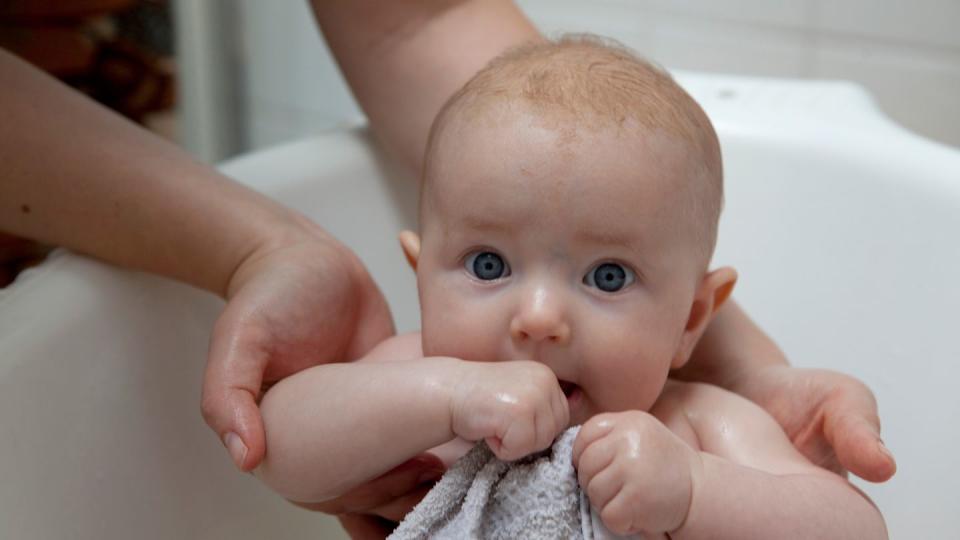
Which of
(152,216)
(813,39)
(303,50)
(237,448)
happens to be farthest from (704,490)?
(303,50)

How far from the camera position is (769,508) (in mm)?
612

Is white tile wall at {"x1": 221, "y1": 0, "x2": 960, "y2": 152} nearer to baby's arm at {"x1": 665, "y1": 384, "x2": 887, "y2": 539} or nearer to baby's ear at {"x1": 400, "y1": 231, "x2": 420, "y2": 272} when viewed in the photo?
baby's ear at {"x1": 400, "y1": 231, "x2": 420, "y2": 272}

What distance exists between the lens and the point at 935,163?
3.15 ft

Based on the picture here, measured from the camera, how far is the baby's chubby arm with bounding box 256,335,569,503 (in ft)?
1.92

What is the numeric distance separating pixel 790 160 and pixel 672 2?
1.06 ft

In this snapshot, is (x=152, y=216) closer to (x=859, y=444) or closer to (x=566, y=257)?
(x=566, y=257)

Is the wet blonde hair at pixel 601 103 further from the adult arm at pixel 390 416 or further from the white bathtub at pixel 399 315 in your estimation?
the white bathtub at pixel 399 315

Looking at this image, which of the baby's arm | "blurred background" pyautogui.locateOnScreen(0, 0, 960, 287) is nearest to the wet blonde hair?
the baby's arm

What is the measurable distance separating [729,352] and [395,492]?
11.7 inches

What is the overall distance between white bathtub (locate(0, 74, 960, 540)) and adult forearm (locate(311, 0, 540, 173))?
90 millimetres

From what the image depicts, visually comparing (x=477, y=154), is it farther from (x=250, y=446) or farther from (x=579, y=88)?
(x=250, y=446)

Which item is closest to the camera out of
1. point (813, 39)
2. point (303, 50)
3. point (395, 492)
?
point (395, 492)

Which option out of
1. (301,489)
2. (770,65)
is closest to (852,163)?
(770,65)

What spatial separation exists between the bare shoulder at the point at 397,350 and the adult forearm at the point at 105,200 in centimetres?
11
